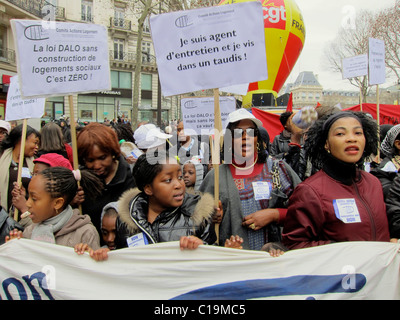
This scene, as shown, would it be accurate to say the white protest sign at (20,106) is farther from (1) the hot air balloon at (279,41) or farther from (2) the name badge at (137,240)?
(1) the hot air balloon at (279,41)

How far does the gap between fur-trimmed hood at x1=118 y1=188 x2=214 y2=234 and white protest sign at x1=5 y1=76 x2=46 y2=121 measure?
6.84 ft

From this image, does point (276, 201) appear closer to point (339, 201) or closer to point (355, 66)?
point (339, 201)

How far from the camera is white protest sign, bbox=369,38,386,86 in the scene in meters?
5.84

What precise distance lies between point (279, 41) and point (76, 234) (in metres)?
15.1

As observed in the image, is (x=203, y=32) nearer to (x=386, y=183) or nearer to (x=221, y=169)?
(x=221, y=169)

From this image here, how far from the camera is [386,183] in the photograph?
2.39 metres

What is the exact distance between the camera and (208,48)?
248 centimetres

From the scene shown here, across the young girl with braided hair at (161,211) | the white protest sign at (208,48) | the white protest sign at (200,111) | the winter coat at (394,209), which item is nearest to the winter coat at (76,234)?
the young girl with braided hair at (161,211)

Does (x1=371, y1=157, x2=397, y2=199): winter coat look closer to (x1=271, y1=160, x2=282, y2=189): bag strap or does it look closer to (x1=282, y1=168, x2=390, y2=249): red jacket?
(x1=282, y1=168, x2=390, y2=249): red jacket

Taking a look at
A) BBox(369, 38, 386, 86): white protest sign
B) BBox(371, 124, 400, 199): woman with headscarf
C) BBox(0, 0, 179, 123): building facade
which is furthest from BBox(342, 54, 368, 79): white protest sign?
BBox(0, 0, 179, 123): building facade

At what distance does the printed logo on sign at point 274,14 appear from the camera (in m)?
14.7

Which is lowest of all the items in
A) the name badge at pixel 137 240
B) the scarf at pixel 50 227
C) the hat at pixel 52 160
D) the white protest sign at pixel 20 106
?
the name badge at pixel 137 240

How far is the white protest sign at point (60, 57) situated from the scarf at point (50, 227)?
110cm

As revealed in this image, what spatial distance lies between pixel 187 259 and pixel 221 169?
924mm
